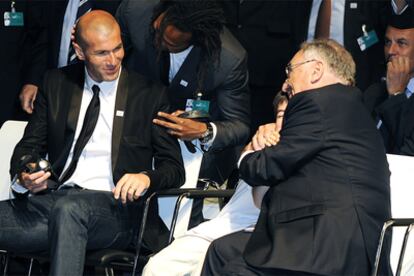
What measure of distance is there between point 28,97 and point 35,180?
100 cm

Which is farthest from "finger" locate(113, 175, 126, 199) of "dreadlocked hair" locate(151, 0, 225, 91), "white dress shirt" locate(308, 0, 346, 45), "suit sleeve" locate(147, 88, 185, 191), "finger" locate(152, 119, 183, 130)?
"white dress shirt" locate(308, 0, 346, 45)

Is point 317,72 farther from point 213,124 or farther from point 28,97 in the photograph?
point 28,97

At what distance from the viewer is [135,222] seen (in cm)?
518

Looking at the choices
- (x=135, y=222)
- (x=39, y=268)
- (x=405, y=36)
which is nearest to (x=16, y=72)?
(x=39, y=268)

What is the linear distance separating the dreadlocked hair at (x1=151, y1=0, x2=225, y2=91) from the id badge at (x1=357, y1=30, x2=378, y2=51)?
87 centimetres

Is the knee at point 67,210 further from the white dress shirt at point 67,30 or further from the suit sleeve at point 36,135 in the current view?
the white dress shirt at point 67,30

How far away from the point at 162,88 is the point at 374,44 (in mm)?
1384

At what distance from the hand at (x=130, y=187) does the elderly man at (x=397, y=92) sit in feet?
4.33

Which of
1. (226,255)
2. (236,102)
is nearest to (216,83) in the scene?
(236,102)

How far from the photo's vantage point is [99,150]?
212 inches

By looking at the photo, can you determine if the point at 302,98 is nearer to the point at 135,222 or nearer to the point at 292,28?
the point at 135,222

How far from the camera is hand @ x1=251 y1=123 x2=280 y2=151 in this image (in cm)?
463

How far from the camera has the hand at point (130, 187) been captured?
4887 millimetres

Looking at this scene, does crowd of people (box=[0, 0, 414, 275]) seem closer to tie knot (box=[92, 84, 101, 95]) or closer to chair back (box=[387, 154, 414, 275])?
tie knot (box=[92, 84, 101, 95])
